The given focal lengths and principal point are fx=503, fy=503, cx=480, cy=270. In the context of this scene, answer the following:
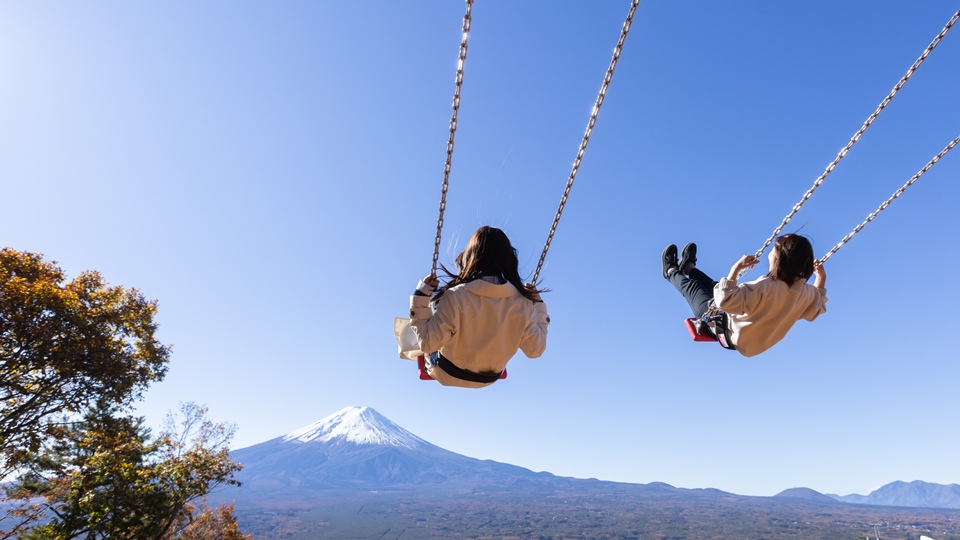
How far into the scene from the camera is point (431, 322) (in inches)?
94.1

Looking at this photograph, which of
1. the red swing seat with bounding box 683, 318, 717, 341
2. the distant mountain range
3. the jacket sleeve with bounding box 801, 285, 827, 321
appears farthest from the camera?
the distant mountain range

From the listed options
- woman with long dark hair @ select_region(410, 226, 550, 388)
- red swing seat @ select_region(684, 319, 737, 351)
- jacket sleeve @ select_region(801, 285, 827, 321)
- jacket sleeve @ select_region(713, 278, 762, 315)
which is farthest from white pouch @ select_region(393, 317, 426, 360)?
jacket sleeve @ select_region(801, 285, 827, 321)

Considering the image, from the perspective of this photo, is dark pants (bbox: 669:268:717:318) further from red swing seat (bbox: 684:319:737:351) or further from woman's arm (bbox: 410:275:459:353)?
woman's arm (bbox: 410:275:459:353)

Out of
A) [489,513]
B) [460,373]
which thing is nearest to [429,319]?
[460,373]

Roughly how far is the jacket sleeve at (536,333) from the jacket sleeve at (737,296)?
1186 millimetres

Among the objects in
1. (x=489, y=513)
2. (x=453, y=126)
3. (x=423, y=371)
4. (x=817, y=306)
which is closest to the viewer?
(x=453, y=126)

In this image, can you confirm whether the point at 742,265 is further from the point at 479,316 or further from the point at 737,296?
the point at 479,316

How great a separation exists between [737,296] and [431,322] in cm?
191

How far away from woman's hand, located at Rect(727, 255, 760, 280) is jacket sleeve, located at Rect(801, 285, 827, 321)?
490mm

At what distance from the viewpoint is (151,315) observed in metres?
11.3

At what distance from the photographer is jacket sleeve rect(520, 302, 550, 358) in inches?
102

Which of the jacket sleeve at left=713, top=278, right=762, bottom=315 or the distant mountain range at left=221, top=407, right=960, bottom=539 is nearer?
the jacket sleeve at left=713, top=278, right=762, bottom=315

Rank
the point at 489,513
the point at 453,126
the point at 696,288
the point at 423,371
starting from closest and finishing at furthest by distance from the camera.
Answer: the point at 453,126 → the point at 423,371 → the point at 696,288 → the point at 489,513

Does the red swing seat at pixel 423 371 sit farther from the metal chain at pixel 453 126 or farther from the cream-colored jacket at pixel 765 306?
the cream-colored jacket at pixel 765 306
